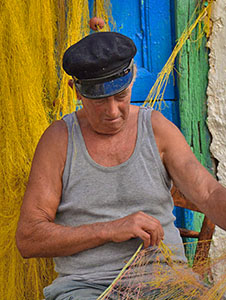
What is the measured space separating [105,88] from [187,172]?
48cm

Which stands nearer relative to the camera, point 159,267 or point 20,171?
point 159,267

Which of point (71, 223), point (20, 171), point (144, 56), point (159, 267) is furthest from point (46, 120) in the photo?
point (159, 267)

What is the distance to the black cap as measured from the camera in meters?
1.89

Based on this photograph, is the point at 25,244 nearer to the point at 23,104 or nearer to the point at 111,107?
the point at 111,107

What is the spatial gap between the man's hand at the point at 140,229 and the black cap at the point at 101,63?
482 millimetres

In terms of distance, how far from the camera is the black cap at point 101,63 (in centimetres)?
189

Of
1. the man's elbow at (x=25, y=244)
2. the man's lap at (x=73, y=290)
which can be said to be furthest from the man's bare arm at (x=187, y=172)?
the man's elbow at (x=25, y=244)

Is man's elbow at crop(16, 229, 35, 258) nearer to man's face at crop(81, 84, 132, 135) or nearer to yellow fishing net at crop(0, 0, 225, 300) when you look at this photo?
man's face at crop(81, 84, 132, 135)

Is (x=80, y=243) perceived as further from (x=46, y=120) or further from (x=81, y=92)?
(x=46, y=120)

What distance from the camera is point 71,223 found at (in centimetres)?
207

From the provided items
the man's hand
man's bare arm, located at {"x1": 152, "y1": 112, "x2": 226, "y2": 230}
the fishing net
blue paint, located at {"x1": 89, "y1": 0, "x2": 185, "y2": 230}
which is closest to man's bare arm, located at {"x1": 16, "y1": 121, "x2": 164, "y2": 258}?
the man's hand

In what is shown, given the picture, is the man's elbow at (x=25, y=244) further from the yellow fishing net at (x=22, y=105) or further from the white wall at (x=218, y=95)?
the white wall at (x=218, y=95)

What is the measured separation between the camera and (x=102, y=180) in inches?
81.0

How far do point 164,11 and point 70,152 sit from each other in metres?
1.50
